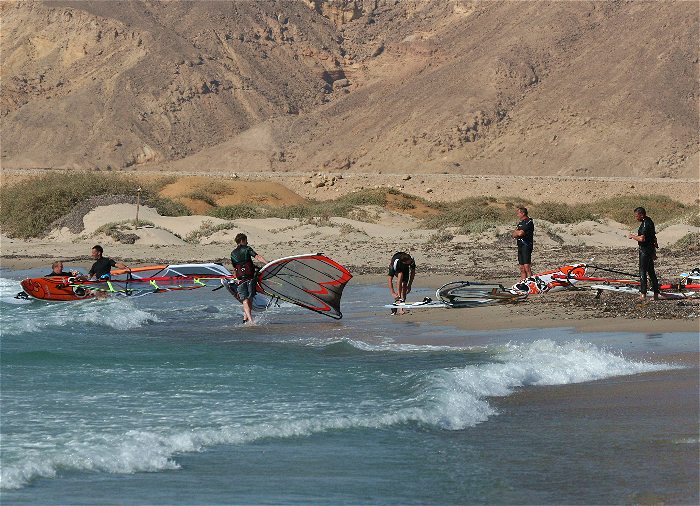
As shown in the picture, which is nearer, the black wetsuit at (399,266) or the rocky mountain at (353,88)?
the black wetsuit at (399,266)

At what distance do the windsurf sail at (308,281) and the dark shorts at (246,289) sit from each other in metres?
0.20

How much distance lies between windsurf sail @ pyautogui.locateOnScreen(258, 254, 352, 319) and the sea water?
3.68 feet

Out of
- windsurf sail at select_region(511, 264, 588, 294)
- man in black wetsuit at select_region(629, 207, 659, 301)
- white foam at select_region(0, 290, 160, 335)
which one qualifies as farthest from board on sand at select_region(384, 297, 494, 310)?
white foam at select_region(0, 290, 160, 335)

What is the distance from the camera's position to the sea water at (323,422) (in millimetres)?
7238

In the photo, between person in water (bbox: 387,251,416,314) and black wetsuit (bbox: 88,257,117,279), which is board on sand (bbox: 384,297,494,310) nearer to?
person in water (bbox: 387,251,416,314)

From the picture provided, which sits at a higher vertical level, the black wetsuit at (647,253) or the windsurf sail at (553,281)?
the black wetsuit at (647,253)

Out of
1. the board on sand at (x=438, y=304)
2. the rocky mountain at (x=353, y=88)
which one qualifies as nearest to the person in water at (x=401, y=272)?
the board on sand at (x=438, y=304)

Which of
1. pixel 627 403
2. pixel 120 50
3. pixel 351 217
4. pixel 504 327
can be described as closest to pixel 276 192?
pixel 351 217

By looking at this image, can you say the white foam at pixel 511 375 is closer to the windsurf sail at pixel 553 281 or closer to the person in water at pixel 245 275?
the windsurf sail at pixel 553 281

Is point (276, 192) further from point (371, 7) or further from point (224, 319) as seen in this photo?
point (371, 7)

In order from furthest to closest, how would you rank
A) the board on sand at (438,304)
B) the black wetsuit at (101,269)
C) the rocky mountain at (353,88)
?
the rocky mountain at (353,88) < the black wetsuit at (101,269) < the board on sand at (438,304)

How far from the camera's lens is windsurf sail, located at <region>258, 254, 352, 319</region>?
16.1 metres

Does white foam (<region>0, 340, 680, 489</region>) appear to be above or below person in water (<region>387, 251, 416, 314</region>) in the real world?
below

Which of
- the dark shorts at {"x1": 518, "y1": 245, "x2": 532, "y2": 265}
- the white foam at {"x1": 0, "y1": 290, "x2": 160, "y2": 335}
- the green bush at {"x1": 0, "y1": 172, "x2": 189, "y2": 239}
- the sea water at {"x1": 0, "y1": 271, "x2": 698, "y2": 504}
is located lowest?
the sea water at {"x1": 0, "y1": 271, "x2": 698, "y2": 504}
